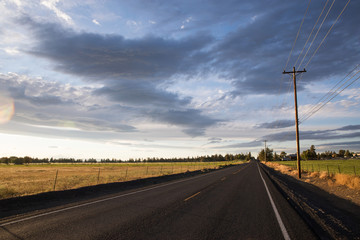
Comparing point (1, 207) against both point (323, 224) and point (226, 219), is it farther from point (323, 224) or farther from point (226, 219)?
point (323, 224)

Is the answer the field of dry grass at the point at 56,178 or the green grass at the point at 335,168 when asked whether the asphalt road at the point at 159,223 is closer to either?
the field of dry grass at the point at 56,178

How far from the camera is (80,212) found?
801cm

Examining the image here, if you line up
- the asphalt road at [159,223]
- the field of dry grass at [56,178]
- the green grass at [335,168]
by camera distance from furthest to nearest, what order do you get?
the green grass at [335,168]
the field of dry grass at [56,178]
the asphalt road at [159,223]

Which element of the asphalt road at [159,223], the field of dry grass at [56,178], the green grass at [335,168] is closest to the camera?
the asphalt road at [159,223]

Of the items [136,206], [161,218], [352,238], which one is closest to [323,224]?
[352,238]

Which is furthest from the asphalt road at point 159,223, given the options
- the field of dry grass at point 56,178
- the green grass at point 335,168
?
the green grass at point 335,168

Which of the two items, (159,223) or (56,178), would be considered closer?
(159,223)

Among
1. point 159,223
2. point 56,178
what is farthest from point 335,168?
point 159,223

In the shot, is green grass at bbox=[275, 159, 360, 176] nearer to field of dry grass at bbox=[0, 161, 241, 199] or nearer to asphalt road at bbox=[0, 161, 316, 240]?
asphalt road at bbox=[0, 161, 316, 240]

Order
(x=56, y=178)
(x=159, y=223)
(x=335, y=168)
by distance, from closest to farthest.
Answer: (x=159, y=223) → (x=56, y=178) → (x=335, y=168)

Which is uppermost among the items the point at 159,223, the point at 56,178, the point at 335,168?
the point at 159,223

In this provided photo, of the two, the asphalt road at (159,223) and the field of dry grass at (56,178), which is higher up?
the asphalt road at (159,223)

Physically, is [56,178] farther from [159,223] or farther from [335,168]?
[335,168]

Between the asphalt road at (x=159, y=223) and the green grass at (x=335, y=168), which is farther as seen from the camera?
the green grass at (x=335, y=168)
